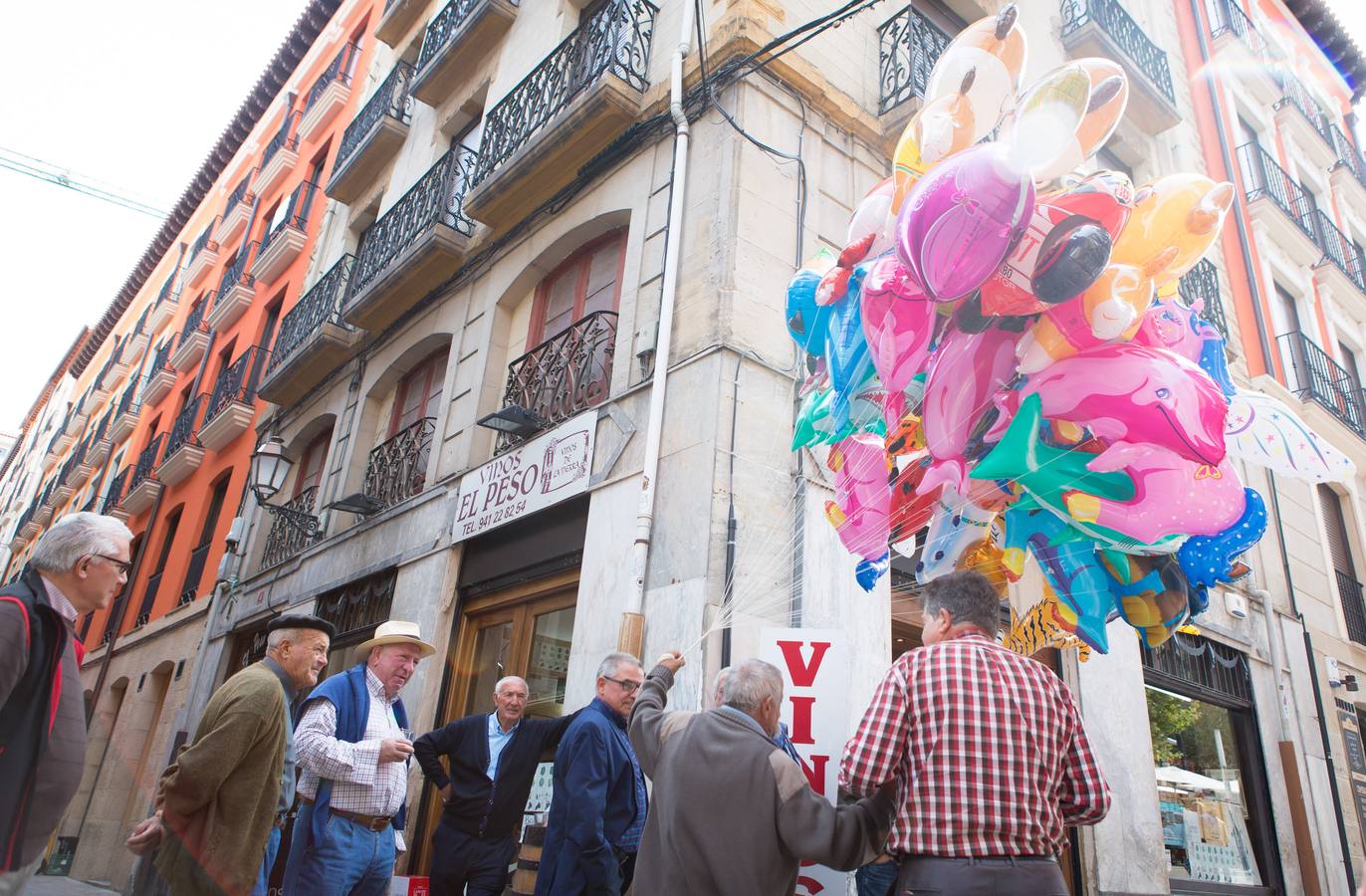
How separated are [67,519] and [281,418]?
36.3 feet

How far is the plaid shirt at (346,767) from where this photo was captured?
3.47 m

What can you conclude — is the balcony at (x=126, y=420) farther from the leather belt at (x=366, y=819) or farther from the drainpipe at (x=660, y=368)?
the leather belt at (x=366, y=819)

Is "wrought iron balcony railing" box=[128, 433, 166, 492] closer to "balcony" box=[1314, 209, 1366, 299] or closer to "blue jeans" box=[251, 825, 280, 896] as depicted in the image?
"blue jeans" box=[251, 825, 280, 896]

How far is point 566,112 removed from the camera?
755 centimetres

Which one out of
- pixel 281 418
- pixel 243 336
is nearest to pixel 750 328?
pixel 281 418

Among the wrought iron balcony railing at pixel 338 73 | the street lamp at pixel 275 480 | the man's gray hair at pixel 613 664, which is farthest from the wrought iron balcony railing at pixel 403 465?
the wrought iron balcony railing at pixel 338 73

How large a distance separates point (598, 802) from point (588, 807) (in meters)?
0.04

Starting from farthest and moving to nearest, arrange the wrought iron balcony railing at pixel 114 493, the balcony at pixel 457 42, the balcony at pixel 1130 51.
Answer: the wrought iron balcony railing at pixel 114 493 → the balcony at pixel 457 42 → the balcony at pixel 1130 51

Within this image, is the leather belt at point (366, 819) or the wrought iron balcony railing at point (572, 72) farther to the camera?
the wrought iron balcony railing at point (572, 72)

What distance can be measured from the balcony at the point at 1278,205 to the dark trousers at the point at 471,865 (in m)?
12.2

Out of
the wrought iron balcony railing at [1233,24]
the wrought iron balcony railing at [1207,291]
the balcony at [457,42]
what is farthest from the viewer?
the wrought iron balcony railing at [1233,24]

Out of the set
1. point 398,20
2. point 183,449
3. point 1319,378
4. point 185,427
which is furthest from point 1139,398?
point 185,427

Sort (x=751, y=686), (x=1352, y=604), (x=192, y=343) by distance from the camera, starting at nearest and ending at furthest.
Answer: (x=751, y=686), (x=1352, y=604), (x=192, y=343)

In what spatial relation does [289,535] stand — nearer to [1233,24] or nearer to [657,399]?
[657,399]
